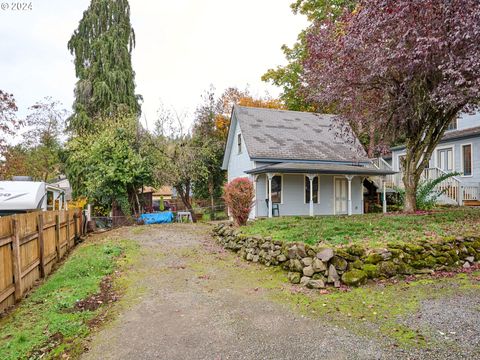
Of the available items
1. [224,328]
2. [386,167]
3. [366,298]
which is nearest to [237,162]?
[386,167]

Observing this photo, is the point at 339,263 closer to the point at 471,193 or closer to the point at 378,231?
the point at 378,231

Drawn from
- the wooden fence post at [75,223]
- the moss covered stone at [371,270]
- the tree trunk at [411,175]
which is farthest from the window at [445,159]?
the wooden fence post at [75,223]

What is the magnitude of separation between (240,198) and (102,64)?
22242 millimetres

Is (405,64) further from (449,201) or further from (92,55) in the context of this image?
(92,55)

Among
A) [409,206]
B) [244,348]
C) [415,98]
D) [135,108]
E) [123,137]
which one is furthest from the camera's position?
[135,108]

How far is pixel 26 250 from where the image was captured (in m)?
6.21

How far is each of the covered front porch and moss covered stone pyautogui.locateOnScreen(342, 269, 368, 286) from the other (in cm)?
989

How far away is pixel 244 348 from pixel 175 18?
53.9 feet

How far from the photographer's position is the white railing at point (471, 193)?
17.3 m

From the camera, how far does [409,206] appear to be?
12.1 m

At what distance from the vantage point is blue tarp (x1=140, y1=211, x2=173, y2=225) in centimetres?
1822

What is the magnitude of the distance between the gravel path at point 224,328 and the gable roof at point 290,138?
11.5 m

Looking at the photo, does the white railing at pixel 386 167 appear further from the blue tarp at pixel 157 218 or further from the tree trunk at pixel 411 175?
the blue tarp at pixel 157 218

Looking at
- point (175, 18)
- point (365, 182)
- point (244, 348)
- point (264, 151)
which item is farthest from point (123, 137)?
point (244, 348)
